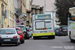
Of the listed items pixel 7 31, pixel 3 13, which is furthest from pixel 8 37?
pixel 3 13

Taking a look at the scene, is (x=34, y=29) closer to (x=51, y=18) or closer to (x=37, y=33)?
(x=37, y=33)

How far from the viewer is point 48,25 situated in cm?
2859

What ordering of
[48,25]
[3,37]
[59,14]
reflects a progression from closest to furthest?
[3,37] → [48,25] → [59,14]

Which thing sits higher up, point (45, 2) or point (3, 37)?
point (45, 2)

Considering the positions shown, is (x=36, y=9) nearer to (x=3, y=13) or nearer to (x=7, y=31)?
(x=3, y=13)

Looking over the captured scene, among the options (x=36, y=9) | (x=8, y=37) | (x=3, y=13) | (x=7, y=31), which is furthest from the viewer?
(x=36, y=9)

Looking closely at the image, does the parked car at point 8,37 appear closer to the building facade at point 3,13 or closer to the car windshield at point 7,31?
the car windshield at point 7,31

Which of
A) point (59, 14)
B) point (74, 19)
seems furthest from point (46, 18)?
Answer: point (59, 14)

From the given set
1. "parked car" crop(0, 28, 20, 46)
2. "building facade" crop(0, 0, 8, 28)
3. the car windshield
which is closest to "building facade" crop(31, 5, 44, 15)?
"building facade" crop(0, 0, 8, 28)

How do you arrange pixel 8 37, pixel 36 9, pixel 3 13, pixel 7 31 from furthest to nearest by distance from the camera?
1. pixel 36 9
2. pixel 3 13
3. pixel 7 31
4. pixel 8 37

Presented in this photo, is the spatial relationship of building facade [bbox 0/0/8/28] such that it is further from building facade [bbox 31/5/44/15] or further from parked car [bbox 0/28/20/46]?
building facade [bbox 31/5/44/15]

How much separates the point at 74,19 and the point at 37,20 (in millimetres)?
7070

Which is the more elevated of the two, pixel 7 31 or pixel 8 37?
pixel 7 31

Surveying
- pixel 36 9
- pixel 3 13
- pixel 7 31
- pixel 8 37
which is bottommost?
pixel 8 37
